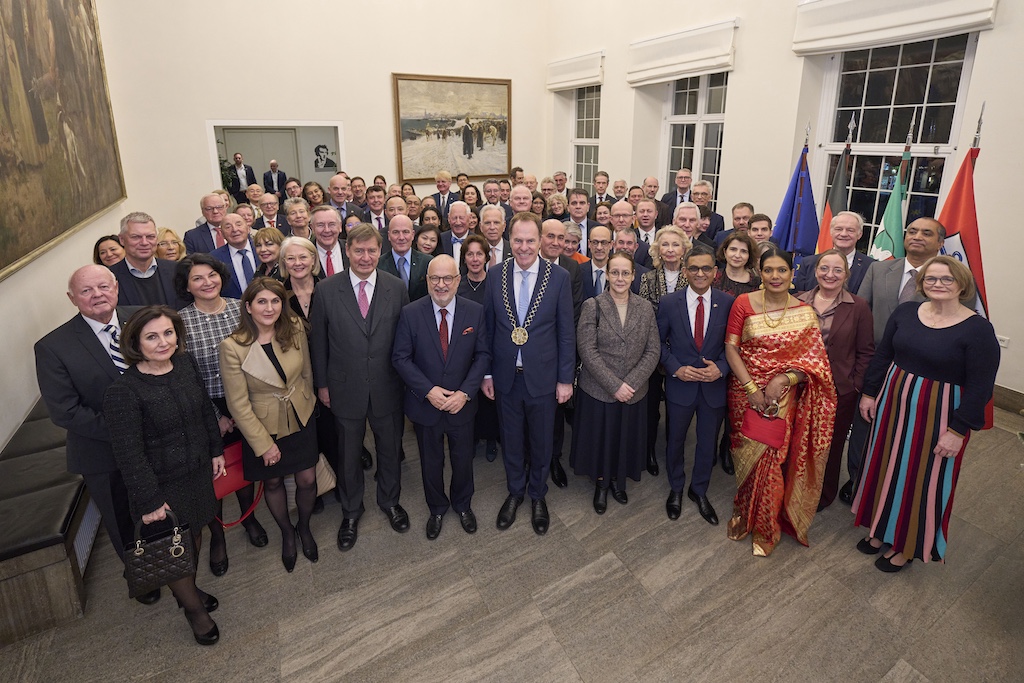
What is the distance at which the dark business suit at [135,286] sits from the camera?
3701 mm

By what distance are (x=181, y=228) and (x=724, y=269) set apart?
328 inches

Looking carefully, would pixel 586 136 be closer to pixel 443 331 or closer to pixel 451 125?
pixel 451 125

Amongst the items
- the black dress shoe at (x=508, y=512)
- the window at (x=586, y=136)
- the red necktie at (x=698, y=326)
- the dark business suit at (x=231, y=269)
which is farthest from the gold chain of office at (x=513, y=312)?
the window at (x=586, y=136)

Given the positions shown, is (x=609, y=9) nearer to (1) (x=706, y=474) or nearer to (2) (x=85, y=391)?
(1) (x=706, y=474)

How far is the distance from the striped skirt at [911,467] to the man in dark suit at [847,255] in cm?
94

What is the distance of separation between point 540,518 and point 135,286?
3.04 meters

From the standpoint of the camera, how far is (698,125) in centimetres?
858

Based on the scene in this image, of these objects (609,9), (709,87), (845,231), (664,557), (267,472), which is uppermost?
(609,9)

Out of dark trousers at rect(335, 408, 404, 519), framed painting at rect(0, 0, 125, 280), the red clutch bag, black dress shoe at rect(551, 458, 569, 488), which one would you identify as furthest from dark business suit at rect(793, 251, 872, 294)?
framed painting at rect(0, 0, 125, 280)

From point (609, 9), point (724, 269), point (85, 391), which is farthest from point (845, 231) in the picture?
point (609, 9)

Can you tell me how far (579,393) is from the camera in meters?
3.72

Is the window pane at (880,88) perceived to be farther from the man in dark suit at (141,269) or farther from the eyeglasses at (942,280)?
the man in dark suit at (141,269)

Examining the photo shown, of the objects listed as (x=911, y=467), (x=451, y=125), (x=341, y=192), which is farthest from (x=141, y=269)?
(x=451, y=125)

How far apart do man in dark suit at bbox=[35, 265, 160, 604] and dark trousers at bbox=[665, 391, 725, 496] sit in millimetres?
3020
